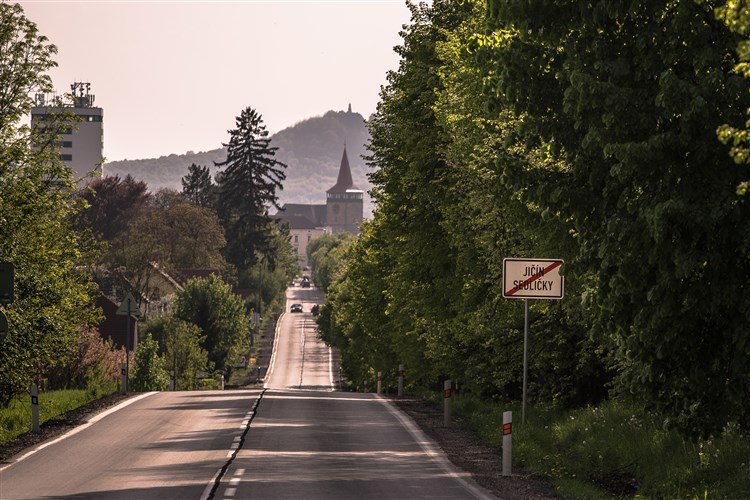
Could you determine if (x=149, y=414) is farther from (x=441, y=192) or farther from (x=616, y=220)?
(x=616, y=220)

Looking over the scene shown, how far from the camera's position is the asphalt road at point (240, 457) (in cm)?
1633

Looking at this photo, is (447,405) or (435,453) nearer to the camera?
(435,453)

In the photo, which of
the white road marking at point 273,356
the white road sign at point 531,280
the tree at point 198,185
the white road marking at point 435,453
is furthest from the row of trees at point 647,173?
the tree at point 198,185

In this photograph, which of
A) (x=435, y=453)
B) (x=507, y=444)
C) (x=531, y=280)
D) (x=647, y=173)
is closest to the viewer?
(x=647, y=173)

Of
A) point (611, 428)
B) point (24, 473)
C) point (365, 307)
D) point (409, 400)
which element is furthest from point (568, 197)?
point (365, 307)

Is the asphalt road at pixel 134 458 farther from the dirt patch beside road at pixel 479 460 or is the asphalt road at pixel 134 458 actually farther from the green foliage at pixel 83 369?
the green foliage at pixel 83 369

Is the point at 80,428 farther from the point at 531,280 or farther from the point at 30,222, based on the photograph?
the point at 531,280

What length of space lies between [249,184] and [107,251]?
1758 inches

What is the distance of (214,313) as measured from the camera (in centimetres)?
9612

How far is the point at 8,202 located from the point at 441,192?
1238 centimetres

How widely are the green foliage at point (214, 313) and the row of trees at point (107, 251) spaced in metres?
0.10

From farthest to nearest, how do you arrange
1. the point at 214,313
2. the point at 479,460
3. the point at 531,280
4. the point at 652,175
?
1. the point at 214,313
2. the point at 531,280
3. the point at 479,460
4. the point at 652,175

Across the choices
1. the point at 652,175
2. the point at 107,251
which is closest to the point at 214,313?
the point at 107,251

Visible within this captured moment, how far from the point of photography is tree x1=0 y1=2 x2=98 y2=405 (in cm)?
2483
